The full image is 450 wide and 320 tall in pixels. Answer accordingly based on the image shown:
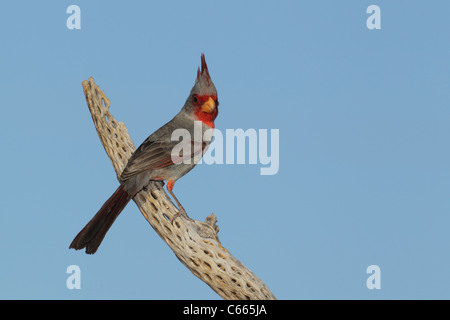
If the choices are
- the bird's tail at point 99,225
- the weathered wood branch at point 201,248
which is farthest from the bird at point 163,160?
the weathered wood branch at point 201,248

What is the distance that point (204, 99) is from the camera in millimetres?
6809

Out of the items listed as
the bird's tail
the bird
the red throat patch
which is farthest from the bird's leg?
the red throat patch

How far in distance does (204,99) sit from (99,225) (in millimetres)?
2006

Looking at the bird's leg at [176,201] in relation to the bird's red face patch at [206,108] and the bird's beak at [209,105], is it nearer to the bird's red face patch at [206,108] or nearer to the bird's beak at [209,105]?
the bird's red face patch at [206,108]

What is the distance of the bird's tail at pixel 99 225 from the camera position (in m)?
6.33

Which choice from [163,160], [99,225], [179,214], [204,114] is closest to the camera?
[99,225]

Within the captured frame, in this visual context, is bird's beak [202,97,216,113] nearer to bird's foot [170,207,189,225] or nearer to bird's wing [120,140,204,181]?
bird's wing [120,140,204,181]

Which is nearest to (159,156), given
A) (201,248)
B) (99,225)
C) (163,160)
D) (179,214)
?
(163,160)

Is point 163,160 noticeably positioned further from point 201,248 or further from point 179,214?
point 201,248
